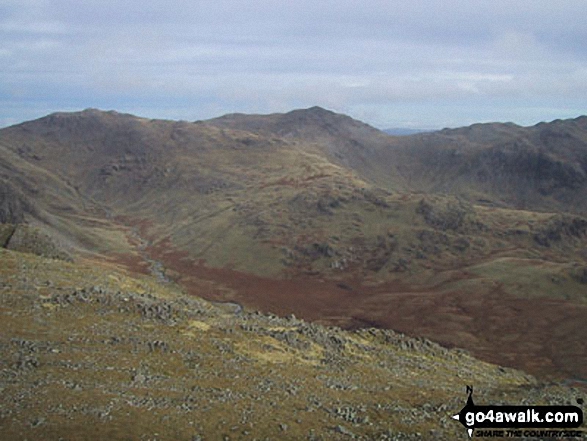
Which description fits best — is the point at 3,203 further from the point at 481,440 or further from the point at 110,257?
the point at 481,440

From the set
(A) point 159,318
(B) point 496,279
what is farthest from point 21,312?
(B) point 496,279

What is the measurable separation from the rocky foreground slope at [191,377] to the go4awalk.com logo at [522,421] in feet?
4.65

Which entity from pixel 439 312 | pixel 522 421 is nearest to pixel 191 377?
pixel 522 421

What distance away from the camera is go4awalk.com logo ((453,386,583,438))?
122 feet

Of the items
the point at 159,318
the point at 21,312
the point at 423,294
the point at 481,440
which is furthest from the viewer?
the point at 423,294

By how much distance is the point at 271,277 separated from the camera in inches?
7766

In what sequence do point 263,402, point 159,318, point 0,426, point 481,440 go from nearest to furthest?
point 0,426 < point 481,440 < point 263,402 < point 159,318

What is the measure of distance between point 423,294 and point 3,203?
524 feet

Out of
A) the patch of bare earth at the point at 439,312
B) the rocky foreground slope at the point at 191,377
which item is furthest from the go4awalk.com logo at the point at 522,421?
the patch of bare earth at the point at 439,312

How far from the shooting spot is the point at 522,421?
3959 centimetres

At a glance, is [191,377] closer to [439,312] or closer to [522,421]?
[522,421]

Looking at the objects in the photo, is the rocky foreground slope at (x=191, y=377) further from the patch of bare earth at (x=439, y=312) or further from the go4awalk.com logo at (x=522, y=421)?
the patch of bare earth at (x=439, y=312)

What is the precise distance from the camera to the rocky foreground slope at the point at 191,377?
33750mm

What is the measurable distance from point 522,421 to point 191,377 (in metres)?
26.7
